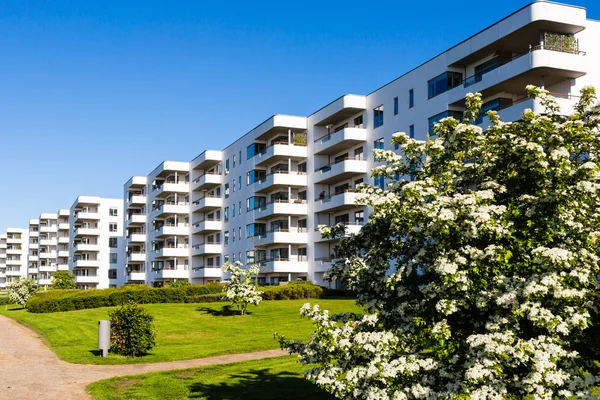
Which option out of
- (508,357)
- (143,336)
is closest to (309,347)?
(508,357)

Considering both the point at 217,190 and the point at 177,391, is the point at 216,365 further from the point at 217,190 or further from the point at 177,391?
the point at 217,190

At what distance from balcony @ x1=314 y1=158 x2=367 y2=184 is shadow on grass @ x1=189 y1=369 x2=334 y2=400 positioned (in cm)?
3555

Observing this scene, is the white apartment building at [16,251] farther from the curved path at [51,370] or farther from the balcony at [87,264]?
the curved path at [51,370]

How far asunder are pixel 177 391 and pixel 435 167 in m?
9.49

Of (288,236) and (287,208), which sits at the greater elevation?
(287,208)

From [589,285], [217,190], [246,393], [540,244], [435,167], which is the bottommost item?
[246,393]

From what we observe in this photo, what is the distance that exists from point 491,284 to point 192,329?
2547 centimetres

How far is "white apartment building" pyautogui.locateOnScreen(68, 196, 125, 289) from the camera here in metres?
126

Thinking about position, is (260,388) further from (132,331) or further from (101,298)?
(101,298)

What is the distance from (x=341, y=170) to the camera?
54750 millimetres

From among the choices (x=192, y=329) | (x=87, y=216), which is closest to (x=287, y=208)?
(x=192, y=329)

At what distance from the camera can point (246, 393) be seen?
16844mm

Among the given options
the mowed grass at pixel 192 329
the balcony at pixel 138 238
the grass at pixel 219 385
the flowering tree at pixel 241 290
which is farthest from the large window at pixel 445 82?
the balcony at pixel 138 238

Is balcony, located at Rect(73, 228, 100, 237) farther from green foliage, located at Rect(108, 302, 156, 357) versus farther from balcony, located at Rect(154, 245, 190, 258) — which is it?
green foliage, located at Rect(108, 302, 156, 357)
